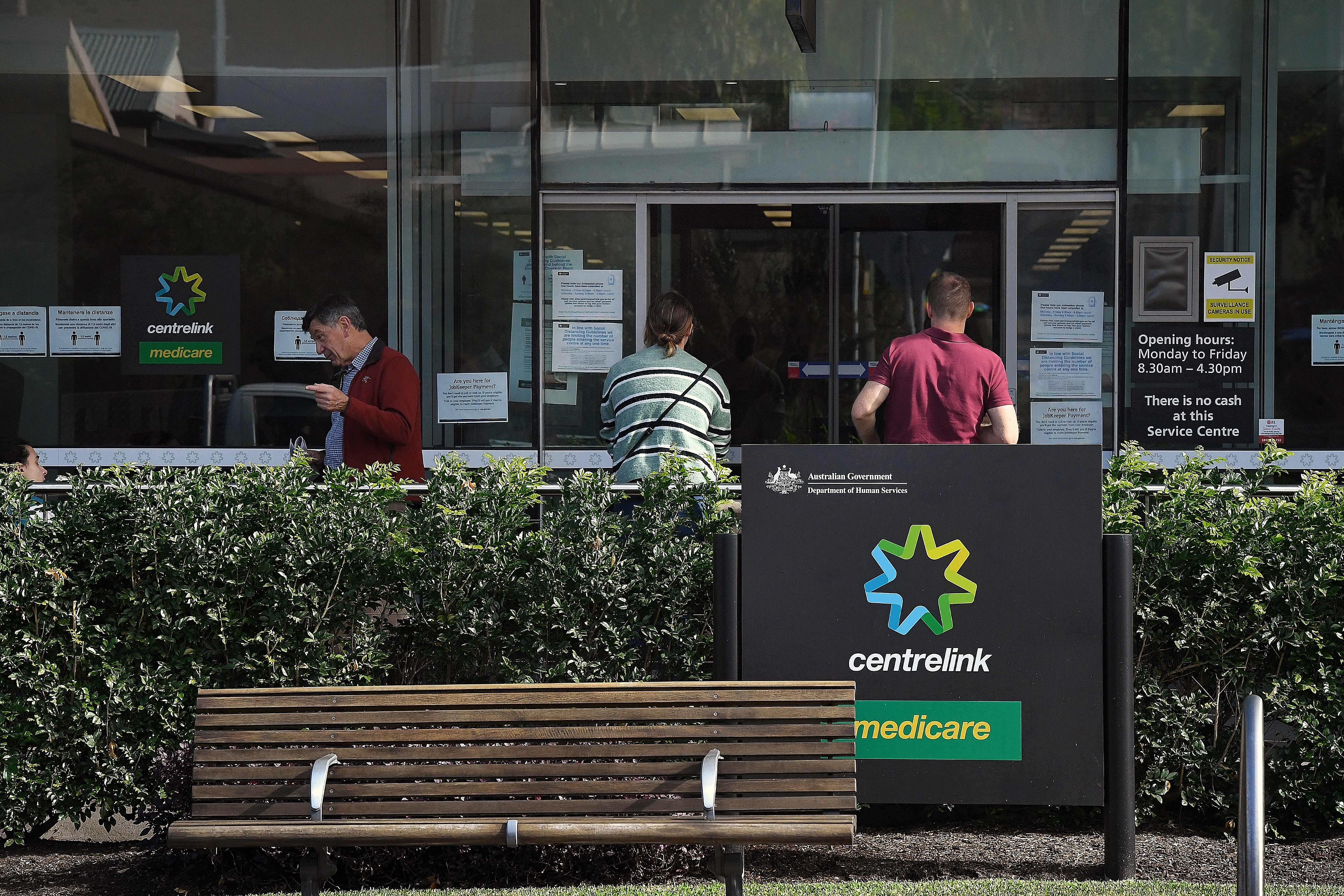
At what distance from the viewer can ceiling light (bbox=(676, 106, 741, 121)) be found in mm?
10148

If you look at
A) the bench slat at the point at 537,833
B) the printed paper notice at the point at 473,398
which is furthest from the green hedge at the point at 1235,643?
the printed paper notice at the point at 473,398

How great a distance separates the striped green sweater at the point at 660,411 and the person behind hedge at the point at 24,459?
3.12 metres

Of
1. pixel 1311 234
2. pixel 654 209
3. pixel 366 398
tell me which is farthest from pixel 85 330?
pixel 1311 234

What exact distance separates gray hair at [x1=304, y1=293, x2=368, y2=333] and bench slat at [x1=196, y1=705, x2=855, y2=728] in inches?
118

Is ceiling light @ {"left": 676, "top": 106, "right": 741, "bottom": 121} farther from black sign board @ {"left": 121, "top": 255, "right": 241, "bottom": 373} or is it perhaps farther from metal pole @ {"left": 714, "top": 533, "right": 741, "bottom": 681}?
metal pole @ {"left": 714, "top": 533, "right": 741, "bottom": 681}

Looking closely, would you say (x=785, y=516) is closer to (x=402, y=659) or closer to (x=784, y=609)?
(x=784, y=609)

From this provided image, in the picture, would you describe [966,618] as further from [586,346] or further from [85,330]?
[85,330]

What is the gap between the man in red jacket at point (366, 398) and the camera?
6445 mm

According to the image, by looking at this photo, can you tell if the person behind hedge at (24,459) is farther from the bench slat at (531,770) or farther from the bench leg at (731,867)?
the bench leg at (731,867)

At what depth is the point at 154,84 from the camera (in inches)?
412

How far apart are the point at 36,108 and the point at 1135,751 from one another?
→ 30.3 ft

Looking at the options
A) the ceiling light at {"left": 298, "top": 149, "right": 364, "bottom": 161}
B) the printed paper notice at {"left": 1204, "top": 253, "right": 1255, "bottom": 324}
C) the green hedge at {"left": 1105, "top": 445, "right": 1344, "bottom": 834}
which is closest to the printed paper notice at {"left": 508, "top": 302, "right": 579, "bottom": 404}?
the ceiling light at {"left": 298, "top": 149, "right": 364, "bottom": 161}

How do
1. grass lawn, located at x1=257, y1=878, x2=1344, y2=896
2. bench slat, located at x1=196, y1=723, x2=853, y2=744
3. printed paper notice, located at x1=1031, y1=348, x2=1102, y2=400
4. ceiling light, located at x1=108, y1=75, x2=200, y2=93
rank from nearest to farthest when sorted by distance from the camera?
bench slat, located at x1=196, y1=723, x2=853, y2=744, grass lawn, located at x1=257, y1=878, x2=1344, y2=896, printed paper notice, located at x1=1031, y1=348, x2=1102, y2=400, ceiling light, located at x1=108, y1=75, x2=200, y2=93

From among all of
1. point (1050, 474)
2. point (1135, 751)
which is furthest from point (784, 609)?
point (1135, 751)
